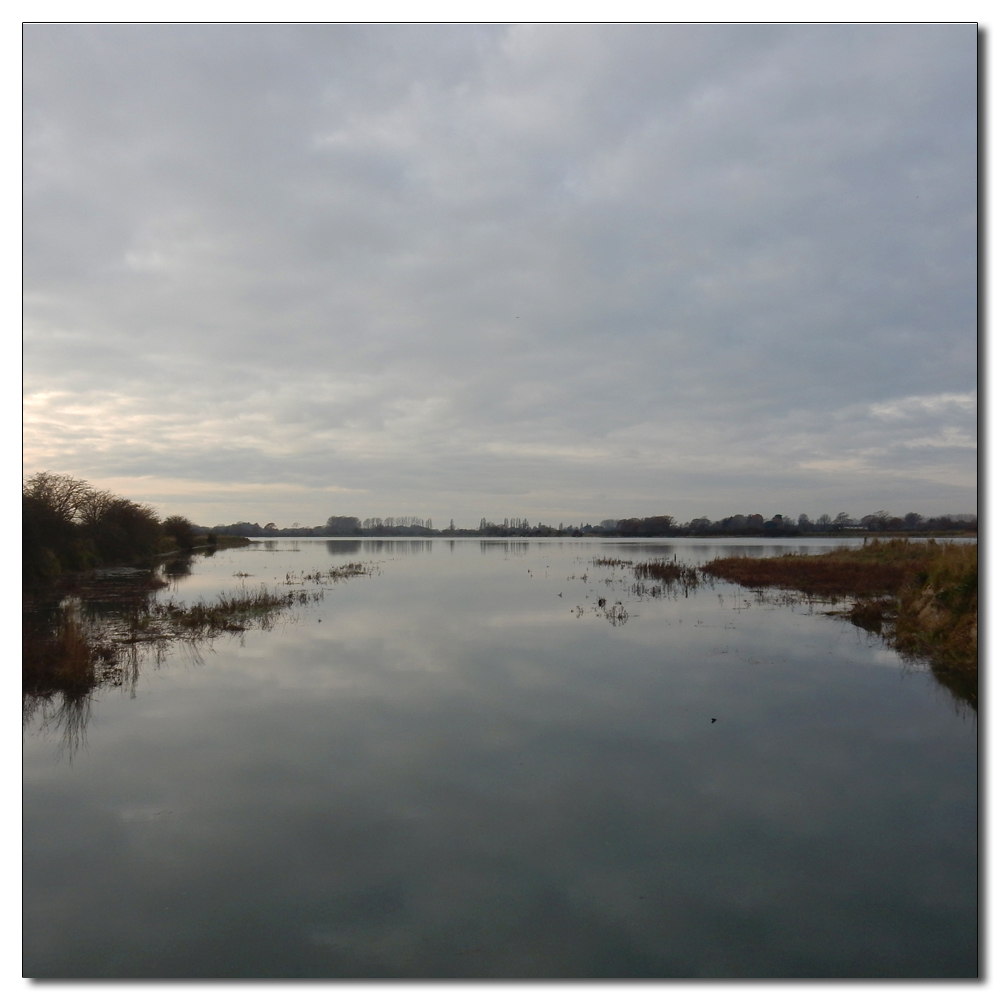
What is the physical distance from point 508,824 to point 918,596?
18.7m

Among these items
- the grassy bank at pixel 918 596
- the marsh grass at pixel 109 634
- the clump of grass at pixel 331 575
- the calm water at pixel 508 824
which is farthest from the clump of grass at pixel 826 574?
the marsh grass at pixel 109 634

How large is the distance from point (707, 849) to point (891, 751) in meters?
5.01

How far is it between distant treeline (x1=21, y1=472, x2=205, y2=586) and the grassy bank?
71.5ft

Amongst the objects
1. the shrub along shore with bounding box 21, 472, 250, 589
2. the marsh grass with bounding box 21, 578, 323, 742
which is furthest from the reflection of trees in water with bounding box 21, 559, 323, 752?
the shrub along shore with bounding box 21, 472, 250, 589

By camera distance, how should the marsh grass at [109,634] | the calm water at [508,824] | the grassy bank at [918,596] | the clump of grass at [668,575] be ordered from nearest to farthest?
the calm water at [508,824], the marsh grass at [109,634], the grassy bank at [918,596], the clump of grass at [668,575]

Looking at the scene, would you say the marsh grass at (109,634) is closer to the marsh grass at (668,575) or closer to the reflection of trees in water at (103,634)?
the reflection of trees in water at (103,634)

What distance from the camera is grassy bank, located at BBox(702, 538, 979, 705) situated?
14.9 metres

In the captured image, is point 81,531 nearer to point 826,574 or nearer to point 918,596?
point 918,596

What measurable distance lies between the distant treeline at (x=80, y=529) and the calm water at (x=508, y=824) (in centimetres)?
802

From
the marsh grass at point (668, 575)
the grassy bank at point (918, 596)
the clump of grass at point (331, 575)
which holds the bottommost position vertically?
the clump of grass at point (331, 575)

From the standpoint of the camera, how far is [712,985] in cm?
474

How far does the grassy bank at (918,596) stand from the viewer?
48.9 ft

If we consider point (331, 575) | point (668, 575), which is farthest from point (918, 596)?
point (331, 575)

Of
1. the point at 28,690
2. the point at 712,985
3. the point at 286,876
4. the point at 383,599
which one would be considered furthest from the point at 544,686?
the point at 383,599
